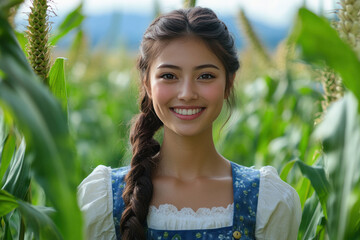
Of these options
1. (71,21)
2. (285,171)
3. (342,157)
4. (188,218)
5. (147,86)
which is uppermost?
(71,21)

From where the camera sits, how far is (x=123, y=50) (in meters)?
9.51

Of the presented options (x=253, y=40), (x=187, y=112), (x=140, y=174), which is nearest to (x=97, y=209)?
(x=140, y=174)

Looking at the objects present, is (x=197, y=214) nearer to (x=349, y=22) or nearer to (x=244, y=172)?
(x=244, y=172)

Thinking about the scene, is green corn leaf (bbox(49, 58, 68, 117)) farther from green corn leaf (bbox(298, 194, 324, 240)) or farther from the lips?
green corn leaf (bbox(298, 194, 324, 240))

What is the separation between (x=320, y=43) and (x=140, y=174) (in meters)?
1.12

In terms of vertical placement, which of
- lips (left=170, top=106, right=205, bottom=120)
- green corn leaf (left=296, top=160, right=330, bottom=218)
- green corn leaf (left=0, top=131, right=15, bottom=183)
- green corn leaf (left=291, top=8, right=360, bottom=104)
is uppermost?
green corn leaf (left=291, top=8, right=360, bottom=104)

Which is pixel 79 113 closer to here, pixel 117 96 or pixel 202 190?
pixel 117 96

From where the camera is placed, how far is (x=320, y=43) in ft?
2.76

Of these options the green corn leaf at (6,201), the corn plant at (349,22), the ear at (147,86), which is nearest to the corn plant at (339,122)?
the corn plant at (349,22)

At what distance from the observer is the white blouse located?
68.9 inches

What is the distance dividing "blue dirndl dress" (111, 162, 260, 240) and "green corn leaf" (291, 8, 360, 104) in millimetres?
986

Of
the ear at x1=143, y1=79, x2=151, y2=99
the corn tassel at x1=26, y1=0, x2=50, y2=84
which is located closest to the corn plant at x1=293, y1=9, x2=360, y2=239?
the corn tassel at x1=26, y1=0, x2=50, y2=84

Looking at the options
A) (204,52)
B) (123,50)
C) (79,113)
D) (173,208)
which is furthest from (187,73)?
(123,50)

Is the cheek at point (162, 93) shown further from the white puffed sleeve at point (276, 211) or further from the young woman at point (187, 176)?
the white puffed sleeve at point (276, 211)
